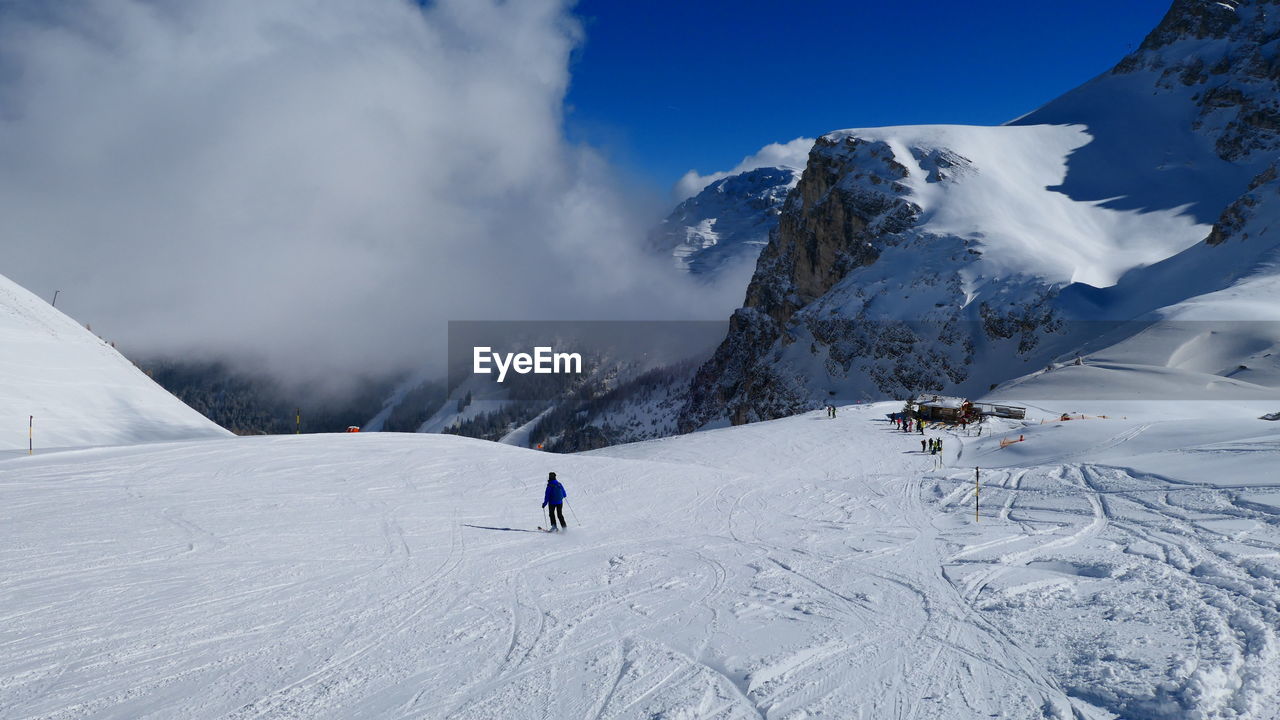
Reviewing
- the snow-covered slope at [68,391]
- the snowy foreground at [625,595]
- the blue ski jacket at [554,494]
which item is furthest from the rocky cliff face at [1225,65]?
the snow-covered slope at [68,391]

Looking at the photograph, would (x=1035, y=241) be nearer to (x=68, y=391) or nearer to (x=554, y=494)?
(x=554, y=494)

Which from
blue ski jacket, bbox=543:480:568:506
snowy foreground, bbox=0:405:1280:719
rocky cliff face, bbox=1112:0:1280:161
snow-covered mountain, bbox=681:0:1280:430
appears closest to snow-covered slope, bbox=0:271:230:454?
snowy foreground, bbox=0:405:1280:719

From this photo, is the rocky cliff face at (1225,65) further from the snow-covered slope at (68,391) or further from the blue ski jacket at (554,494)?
the snow-covered slope at (68,391)

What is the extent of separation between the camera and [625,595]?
9.76m

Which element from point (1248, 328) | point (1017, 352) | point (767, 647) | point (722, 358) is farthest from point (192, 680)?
point (722, 358)

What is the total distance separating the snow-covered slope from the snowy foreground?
881 cm

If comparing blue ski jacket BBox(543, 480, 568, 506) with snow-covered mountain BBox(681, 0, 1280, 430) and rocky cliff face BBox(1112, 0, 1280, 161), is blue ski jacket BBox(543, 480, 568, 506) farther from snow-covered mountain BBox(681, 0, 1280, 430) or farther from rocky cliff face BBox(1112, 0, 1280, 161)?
rocky cliff face BBox(1112, 0, 1280, 161)

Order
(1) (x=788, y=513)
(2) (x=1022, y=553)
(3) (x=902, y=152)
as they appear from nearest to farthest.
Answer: (2) (x=1022, y=553) → (1) (x=788, y=513) → (3) (x=902, y=152)

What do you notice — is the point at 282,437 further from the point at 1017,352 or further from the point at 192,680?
the point at 1017,352

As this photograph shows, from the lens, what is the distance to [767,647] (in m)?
7.55

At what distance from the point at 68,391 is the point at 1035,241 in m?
115

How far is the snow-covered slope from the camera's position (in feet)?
80.6

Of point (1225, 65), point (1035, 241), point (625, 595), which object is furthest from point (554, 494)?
point (1225, 65)

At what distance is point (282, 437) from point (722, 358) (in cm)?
13173
